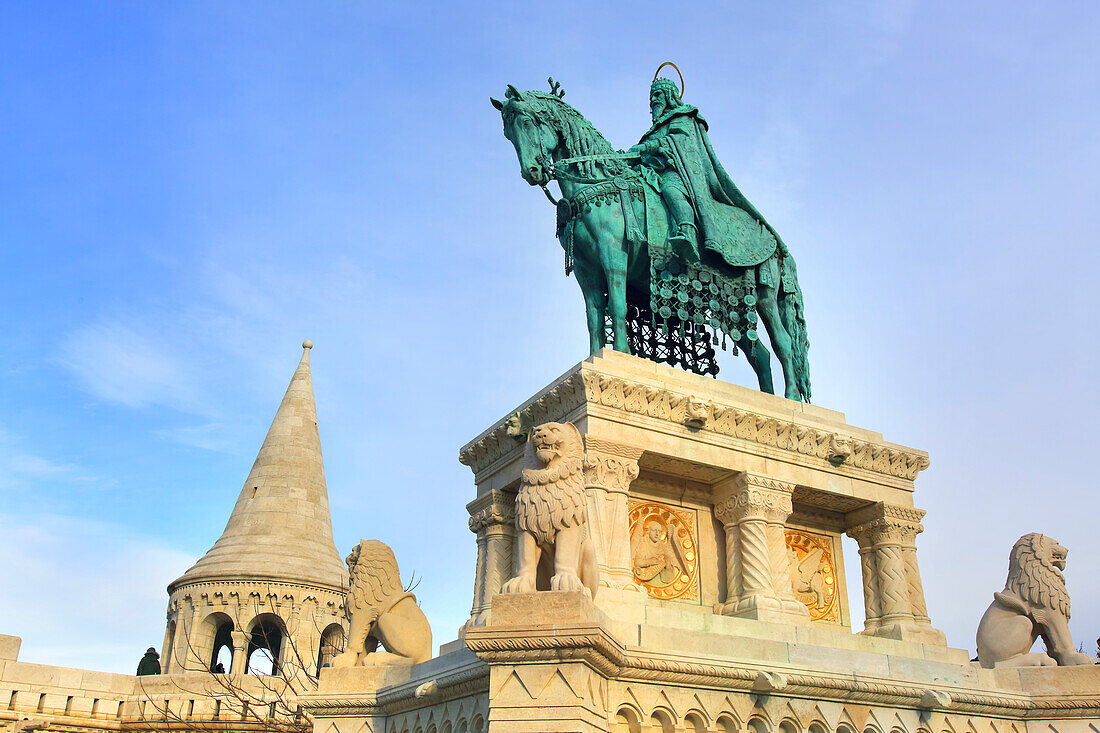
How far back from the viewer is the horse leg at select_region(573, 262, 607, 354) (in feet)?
43.4

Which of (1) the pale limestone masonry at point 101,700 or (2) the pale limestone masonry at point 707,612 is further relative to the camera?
(1) the pale limestone masonry at point 101,700

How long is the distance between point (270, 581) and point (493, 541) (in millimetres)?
19213

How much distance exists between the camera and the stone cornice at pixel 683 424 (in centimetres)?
1135

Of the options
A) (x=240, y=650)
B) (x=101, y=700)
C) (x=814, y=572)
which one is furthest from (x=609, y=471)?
(x=240, y=650)

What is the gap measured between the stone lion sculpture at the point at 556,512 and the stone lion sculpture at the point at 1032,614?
18.6ft

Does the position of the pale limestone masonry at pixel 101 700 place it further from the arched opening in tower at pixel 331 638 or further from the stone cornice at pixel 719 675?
the stone cornice at pixel 719 675

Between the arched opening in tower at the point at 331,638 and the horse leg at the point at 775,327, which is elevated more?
the horse leg at the point at 775,327

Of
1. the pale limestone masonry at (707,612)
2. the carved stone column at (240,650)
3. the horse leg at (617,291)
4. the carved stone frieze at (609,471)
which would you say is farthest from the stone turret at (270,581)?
the carved stone frieze at (609,471)

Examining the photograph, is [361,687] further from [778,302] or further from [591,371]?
[778,302]

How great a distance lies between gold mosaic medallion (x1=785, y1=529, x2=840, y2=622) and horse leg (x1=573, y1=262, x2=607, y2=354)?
363cm

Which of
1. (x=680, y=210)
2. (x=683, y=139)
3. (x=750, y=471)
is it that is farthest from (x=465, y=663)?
(x=683, y=139)

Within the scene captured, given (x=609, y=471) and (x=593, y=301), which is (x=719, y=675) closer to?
(x=609, y=471)

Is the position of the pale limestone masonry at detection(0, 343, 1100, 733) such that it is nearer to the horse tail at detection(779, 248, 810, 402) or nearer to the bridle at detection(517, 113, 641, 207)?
the horse tail at detection(779, 248, 810, 402)

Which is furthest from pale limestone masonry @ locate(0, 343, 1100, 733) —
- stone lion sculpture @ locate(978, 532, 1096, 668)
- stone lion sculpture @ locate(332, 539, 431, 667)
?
stone lion sculpture @ locate(332, 539, 431, 667)
